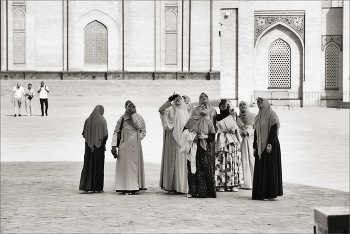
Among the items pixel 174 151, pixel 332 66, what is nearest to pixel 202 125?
pixel 174 151

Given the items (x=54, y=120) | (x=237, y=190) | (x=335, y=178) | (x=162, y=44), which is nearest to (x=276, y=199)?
(x=237, y=190)

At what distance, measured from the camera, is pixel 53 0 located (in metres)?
39.9

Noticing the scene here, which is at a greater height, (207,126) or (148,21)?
(148,21)

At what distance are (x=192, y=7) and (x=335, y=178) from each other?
29739 mm

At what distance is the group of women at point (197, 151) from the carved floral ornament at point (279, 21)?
805 inches

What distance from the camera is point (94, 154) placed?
10.0 metres

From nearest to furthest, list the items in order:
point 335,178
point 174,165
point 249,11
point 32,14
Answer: point 174,165 < point 335,178 < point 249,11 < point 32,14

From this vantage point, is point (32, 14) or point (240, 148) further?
point (32, 14)

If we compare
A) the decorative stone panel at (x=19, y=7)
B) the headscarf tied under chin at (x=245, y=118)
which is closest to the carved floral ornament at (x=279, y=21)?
the decorative stone panel at (x=19, y=7)

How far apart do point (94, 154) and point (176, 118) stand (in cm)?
132

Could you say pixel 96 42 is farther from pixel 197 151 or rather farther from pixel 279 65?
pixel 197 151

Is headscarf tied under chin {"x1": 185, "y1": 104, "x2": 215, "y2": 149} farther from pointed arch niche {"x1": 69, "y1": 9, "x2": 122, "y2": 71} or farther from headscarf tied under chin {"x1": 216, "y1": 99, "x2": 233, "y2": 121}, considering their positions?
pointed arch niche {"x1": 69, "y1": 9, "x2": 122, "y2": 71}

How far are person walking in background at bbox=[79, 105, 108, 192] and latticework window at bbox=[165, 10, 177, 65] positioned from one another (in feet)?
99.2

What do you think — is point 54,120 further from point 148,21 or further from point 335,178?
point 148,21
